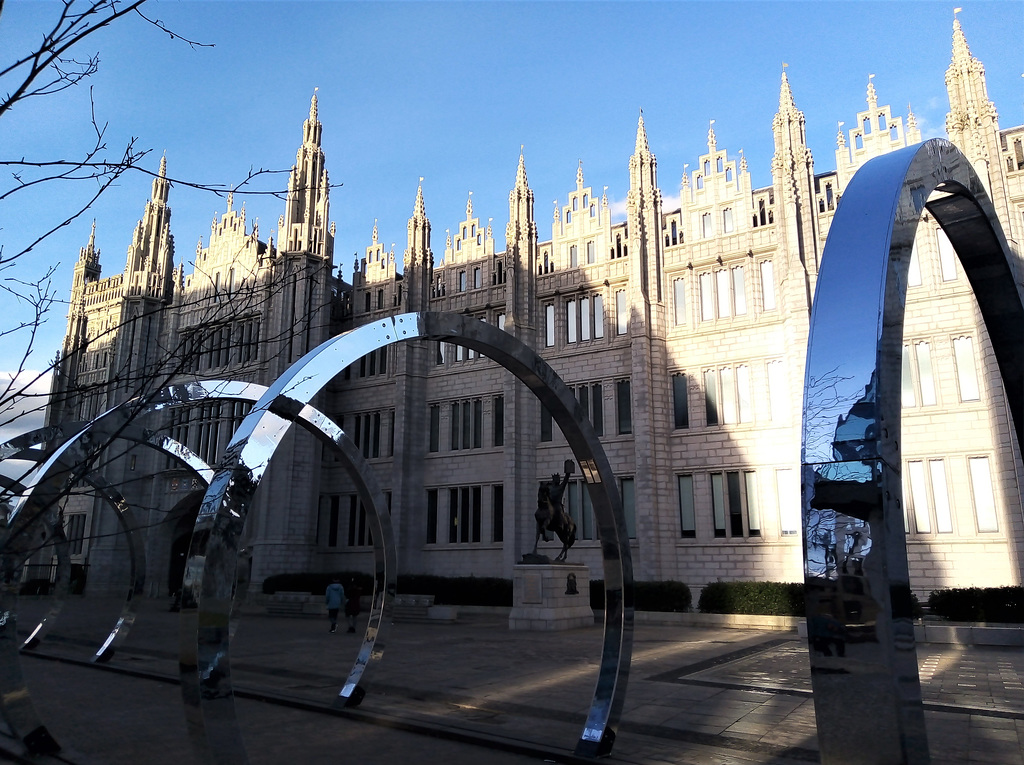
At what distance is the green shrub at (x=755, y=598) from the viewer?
20281 millimetres

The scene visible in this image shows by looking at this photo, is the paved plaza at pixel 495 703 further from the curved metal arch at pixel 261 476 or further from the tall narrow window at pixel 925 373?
the tall narrow window at pixel 925 373

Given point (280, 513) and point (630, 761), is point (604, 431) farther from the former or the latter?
point (630, 761)

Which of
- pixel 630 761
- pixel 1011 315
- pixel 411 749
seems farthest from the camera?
pixel 1011 315

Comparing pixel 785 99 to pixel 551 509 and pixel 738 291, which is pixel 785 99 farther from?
pixel 551 509

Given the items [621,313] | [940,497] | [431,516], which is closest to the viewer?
[940,497]

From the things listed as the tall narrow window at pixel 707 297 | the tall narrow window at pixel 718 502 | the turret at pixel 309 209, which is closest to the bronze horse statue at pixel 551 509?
Answer: the tall narrow window at pixel 718 502

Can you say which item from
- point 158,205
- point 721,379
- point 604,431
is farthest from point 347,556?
point 158,205

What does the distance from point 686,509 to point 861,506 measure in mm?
24917

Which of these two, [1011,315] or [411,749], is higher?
[1011,315]

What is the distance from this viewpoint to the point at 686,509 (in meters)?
27.1

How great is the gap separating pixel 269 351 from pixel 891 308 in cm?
3479

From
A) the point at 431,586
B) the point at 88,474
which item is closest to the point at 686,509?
the point at 431,586

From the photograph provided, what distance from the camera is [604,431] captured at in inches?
1147

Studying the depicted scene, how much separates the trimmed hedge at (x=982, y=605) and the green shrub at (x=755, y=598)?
11.5 ft
